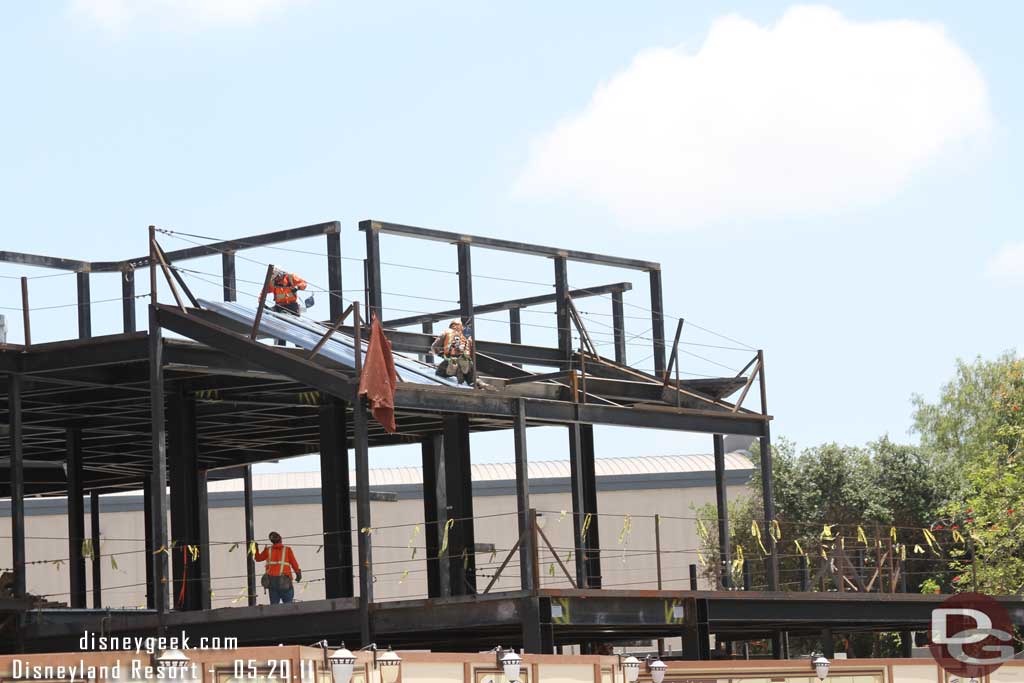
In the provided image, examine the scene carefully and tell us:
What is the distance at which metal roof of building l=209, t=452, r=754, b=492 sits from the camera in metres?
60.4

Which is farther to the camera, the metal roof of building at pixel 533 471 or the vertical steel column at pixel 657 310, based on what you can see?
the metal roof of building at pixel 533 471

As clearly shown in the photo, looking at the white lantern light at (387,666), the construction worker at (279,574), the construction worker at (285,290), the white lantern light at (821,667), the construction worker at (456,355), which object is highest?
the construction worker at (285,290)

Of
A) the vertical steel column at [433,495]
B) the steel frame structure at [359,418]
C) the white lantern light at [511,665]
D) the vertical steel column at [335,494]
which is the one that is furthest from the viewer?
the vertical steel column at [433,495]

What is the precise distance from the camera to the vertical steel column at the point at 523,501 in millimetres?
23500

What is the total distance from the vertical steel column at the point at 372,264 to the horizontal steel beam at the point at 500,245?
0.02 meters

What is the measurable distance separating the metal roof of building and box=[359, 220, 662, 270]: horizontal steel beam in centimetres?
2931

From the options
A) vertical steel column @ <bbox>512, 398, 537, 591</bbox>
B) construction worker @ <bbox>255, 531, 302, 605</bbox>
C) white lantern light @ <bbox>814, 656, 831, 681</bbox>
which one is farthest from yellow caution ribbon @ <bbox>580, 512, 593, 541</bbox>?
construction worker @ <bbox>255, 531, 302, 605</bbox>

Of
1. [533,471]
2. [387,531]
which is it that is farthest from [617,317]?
[533,471]

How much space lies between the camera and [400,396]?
24.2 metres

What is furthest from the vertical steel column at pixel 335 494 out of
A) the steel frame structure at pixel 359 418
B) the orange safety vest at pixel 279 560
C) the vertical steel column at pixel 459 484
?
the vertical steel column at pixel 459 484

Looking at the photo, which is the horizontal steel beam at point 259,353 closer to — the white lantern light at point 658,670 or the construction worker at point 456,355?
the construction worker at point 456,355

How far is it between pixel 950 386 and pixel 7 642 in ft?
139

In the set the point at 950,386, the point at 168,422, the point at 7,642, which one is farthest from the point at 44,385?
the point at 950,386

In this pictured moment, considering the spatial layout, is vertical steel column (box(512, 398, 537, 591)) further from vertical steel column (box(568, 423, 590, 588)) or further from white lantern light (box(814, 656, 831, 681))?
white lantern light (box(814, 656, 831, 681))
